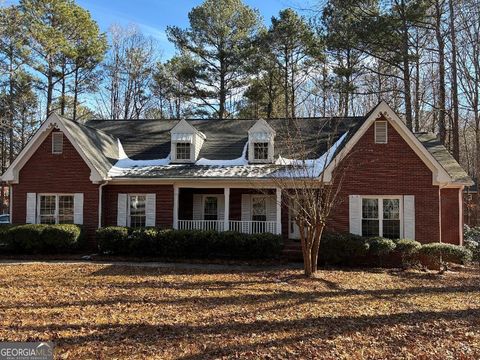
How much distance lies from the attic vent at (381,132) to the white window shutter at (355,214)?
2273 mm

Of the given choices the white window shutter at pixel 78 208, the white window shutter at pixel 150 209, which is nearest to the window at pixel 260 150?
the white window shutter at pixel 150 209

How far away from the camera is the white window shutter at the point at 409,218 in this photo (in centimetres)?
1518

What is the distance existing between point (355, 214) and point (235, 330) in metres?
9.91

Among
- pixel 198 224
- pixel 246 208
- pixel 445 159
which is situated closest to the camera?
pixel 198 224

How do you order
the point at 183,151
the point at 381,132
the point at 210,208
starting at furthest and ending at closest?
the point at 210,208 < the point at 183,151 < the point at 381,132

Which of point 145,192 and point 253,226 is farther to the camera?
point 253,226

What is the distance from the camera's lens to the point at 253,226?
56.9ft

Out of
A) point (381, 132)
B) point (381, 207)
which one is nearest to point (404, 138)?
point (381, 132)

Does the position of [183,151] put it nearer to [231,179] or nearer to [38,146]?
[231,179]

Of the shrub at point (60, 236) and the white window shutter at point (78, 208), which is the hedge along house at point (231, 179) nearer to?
the white window shutter at point (78, 208)

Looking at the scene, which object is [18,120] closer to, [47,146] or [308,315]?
[47,146]

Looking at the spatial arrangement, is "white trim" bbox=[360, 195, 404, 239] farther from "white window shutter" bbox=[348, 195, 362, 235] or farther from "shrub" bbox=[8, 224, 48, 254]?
"shrub" bbox=[8, 224, 48, 254]

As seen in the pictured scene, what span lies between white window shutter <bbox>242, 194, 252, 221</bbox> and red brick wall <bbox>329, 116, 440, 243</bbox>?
3739 mm

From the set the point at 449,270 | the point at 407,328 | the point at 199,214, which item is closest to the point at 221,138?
the point at 199,214
